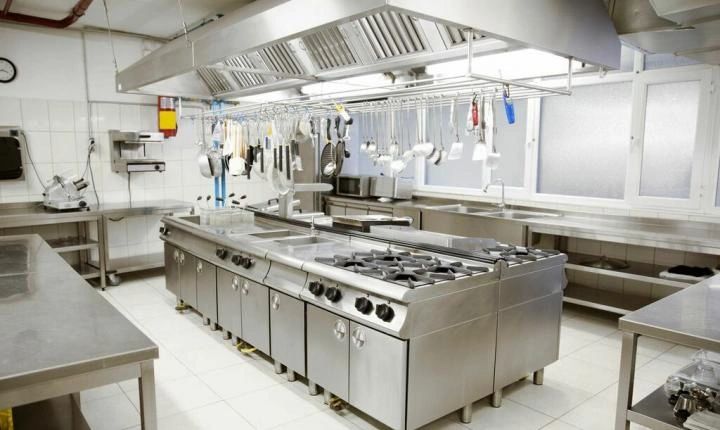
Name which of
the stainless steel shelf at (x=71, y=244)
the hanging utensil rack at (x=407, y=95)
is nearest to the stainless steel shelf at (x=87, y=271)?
the stainless steel shelf at (x=71, y=244)

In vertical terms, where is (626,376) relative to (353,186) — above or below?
below

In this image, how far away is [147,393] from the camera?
1.32 m

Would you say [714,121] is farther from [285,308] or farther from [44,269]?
[44,269]

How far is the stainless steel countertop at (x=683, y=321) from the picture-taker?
4.62 ft

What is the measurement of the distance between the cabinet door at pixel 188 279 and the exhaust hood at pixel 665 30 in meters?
3.13

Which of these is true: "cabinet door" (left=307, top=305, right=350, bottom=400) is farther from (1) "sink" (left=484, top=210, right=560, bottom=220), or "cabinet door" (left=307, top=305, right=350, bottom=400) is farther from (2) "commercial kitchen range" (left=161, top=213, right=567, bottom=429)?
(1) "sink" (left=484, top=210, right=560, bottom=220)

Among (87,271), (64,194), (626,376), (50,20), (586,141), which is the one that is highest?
(50,20)

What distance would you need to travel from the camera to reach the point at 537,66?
307 cm

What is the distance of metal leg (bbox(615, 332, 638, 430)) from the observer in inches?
62.0

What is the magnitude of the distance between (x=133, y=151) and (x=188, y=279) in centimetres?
205

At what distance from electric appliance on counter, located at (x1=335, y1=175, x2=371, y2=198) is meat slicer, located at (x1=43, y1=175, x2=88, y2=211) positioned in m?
2.66

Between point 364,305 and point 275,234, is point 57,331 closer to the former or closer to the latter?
point 364,305

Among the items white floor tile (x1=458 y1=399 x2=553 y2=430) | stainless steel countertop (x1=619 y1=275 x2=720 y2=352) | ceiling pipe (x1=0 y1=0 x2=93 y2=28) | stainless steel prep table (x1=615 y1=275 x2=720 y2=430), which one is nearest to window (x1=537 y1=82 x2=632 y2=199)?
white floor tile (x1=458 y1=399 x2=553 y2=430)

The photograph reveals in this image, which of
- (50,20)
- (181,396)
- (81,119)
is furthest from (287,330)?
(50,20)
